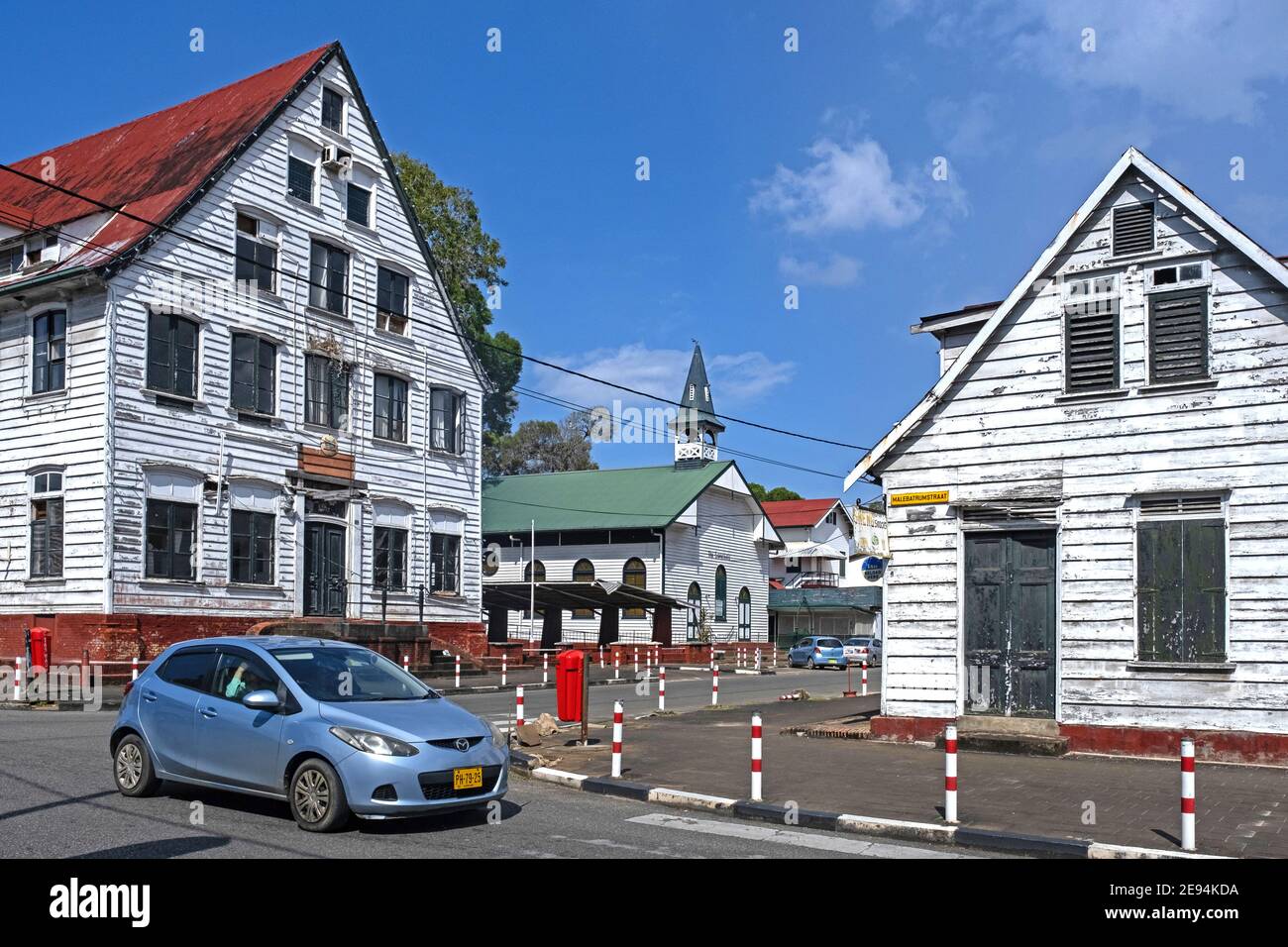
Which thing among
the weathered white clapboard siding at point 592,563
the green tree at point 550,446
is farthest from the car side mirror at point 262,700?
the green tree at point 550,446

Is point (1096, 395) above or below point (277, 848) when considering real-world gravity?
above

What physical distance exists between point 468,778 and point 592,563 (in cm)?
4578

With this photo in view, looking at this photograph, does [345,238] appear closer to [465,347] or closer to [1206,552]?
[465,347]

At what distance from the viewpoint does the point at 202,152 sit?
3186 centimetres

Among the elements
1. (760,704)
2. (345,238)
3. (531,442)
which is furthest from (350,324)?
(531,442)

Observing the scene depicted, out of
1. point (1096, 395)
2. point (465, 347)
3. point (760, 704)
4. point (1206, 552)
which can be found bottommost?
point (760, 704)

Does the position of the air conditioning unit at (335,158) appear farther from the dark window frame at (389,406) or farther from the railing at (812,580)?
the railing at (812,580)

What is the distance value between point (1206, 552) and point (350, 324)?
79.9 feet

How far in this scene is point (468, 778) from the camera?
1050cm

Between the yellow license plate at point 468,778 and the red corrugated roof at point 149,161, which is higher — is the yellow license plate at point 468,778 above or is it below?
below

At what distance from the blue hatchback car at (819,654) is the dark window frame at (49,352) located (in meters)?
36.4

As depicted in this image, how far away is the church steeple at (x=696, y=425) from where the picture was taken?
6000cm
